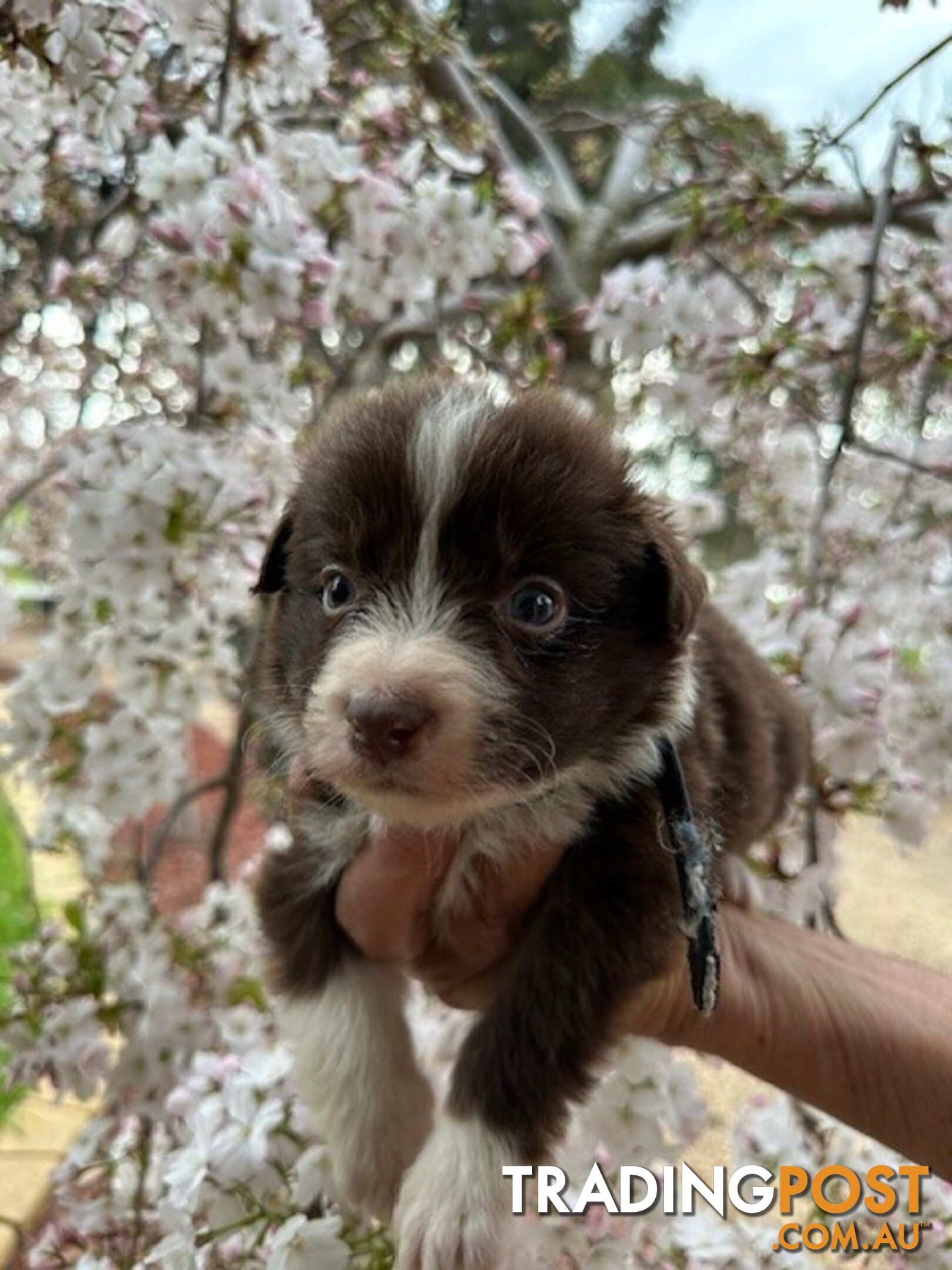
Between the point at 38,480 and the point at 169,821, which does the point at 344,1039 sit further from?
the point at 38,480

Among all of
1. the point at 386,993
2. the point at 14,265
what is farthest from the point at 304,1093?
the point at 14,265

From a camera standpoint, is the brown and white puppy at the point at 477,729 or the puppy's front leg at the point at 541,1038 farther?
the puppy's front leg at the point at 541,1038

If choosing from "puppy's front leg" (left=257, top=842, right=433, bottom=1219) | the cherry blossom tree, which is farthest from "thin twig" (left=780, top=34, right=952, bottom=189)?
"puppy's front leg" (left=257, top=842, right=433, bottom=1219)

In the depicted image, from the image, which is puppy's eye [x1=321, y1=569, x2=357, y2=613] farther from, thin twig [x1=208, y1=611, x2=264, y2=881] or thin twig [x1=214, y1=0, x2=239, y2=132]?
thin twig [x1=214, y1=0, x2=239, y2=132]

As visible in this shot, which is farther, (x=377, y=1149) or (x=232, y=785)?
(x=232, y=785)

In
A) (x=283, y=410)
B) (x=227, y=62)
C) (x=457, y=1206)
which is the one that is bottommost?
(x=457, y=1206)

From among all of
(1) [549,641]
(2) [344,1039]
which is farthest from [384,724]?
(2) [344,1039]

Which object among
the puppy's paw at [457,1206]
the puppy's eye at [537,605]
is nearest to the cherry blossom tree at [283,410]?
the puppy's paw at [457,1206]

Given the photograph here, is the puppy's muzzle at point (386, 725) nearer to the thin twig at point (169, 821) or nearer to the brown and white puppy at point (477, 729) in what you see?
the brown and white puppy at point (477, 729)
